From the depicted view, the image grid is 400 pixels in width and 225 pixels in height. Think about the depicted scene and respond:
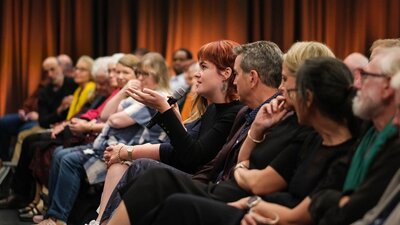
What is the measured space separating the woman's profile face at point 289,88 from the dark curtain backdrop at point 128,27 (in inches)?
175

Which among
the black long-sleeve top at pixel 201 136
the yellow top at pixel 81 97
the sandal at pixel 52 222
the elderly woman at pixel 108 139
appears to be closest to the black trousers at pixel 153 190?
the black long-sleeve top at pixel 201 136

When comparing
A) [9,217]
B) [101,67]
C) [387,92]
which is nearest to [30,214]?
[9,217]

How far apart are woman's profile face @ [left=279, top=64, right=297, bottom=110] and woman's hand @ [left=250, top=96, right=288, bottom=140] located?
36 millimetres

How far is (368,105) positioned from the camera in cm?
232

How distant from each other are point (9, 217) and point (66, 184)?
0.73 metres

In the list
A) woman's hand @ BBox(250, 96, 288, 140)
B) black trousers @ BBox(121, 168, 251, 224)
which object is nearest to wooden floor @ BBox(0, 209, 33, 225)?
black trousers @ BBox(121, 168, 251, 224)

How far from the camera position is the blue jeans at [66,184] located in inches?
181

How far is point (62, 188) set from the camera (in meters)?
4.68

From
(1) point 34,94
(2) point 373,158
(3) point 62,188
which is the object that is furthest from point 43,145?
(2) point 373,158

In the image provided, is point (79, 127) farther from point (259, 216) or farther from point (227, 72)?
point (259, 216)

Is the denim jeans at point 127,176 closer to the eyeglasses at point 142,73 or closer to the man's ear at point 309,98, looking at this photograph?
the man's ear at point 309,98

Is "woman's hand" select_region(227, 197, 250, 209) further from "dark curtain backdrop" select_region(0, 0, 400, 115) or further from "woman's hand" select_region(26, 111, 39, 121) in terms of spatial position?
"woman's hand" select_region(26, 111, 39, 121)

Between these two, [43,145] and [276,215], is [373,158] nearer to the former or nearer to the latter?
[276,215]

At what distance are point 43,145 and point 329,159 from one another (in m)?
3.51
